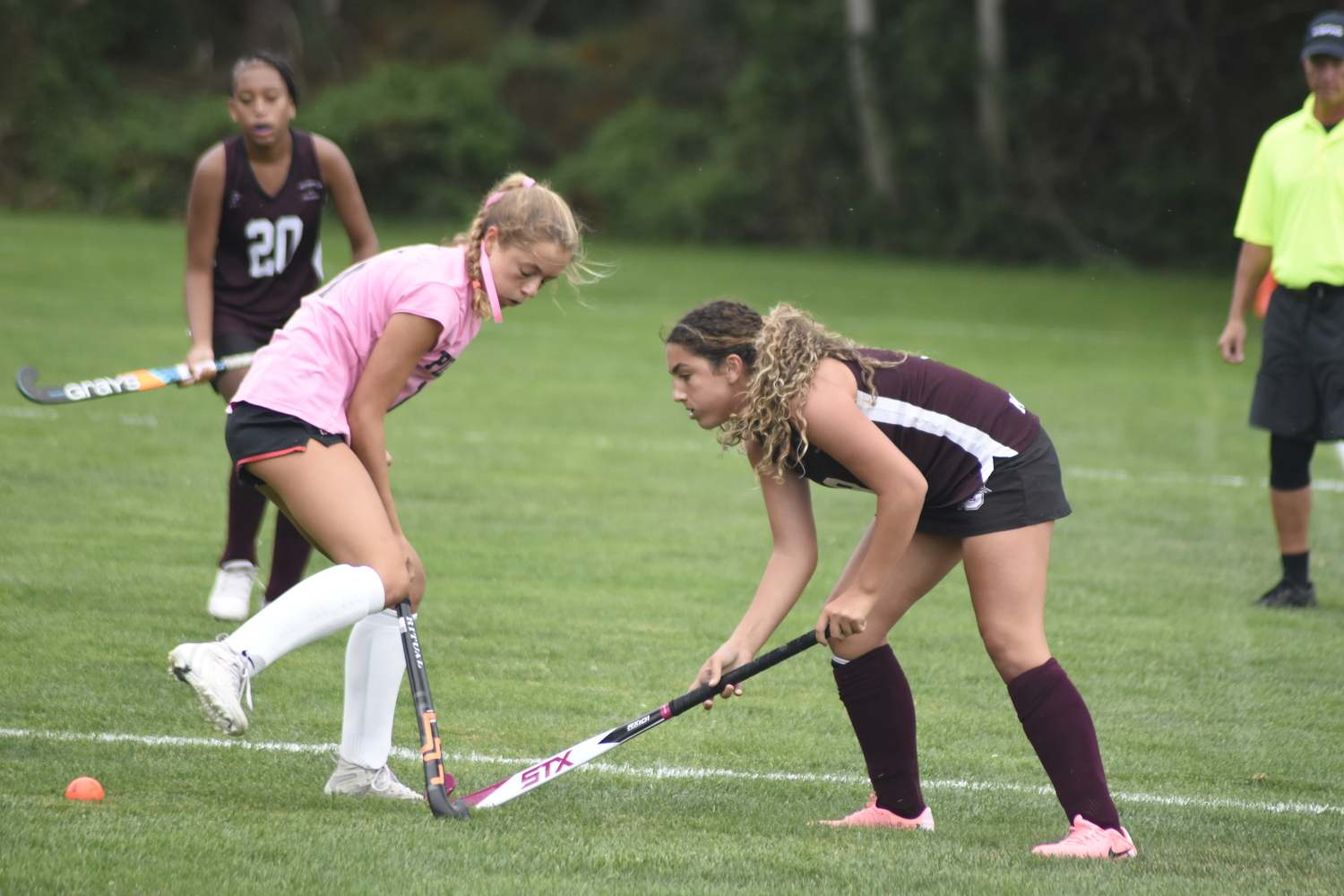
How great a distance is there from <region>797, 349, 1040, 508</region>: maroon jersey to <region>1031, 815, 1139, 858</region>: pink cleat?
0.81 metres

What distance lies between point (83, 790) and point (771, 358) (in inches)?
73.8

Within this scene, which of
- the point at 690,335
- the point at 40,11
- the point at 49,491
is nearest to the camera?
the point at 690,335

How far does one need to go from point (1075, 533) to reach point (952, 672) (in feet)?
8.47

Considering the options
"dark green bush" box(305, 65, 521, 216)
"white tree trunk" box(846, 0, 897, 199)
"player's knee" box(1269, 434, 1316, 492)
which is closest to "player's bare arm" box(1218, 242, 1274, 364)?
"player's knee" box(1269, 434, 1316, 492)

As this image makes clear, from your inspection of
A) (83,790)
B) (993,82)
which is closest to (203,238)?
(83,790)

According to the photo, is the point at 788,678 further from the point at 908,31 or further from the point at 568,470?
the point at 908,31

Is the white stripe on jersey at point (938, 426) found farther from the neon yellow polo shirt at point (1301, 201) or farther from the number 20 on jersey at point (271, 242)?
the neon yellow polo shirt at point (1301, 201)

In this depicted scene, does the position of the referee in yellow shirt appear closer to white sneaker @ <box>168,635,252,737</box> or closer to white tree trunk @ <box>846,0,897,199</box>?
white sneaker @ <box>168,635,252,737</box>

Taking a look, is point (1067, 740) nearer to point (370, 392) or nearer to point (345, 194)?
point (370, 392)

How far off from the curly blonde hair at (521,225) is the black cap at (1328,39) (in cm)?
359

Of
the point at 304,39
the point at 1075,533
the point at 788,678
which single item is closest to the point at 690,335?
the point at 788,678

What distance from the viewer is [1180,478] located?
902 centimetres

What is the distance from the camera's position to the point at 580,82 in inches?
1330

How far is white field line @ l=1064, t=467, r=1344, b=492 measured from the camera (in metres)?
8.88
